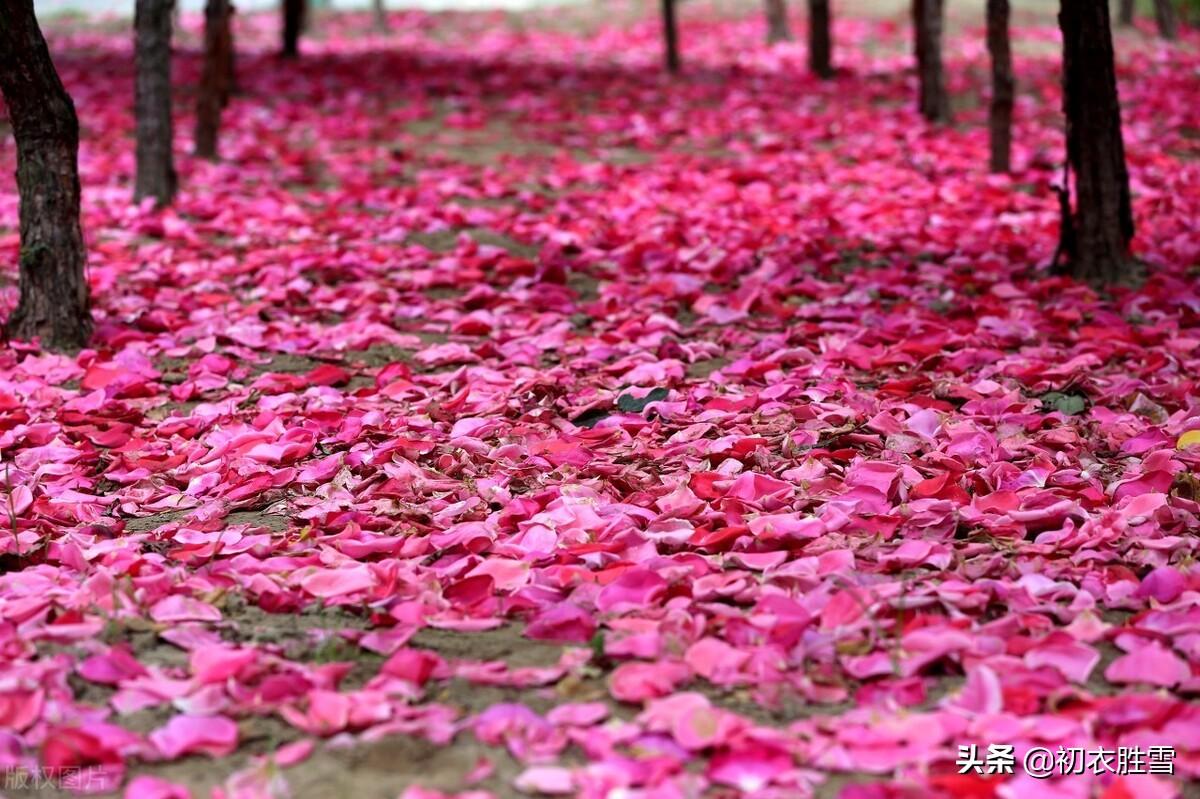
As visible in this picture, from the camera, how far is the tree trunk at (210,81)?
7.45m

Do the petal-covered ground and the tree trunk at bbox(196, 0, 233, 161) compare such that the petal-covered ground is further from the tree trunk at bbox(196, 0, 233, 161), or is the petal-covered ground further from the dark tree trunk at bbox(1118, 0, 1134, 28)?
the dark tree trunk at bbox(1118, 0, 1134, 28)

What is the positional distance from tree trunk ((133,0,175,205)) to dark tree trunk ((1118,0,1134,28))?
1077cm

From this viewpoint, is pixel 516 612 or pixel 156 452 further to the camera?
pixel 156 452

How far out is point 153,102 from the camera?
20.8 feet

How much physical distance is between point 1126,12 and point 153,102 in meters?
10.9

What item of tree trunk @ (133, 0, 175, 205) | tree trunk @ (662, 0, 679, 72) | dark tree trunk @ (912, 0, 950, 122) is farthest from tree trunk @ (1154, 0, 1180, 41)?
tree trunk @ (133, 0, 175, 205)

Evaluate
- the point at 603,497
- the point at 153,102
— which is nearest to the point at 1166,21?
the point at 153,102

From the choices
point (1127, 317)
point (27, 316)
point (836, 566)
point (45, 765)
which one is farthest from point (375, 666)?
point (1127, 317)

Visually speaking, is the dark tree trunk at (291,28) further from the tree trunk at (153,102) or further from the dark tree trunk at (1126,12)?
the dark tree trunk at (1126,12)

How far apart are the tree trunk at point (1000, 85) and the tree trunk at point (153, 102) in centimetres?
395

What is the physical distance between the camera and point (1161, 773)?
6.45 feet

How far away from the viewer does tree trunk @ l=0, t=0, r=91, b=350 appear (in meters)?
4.33

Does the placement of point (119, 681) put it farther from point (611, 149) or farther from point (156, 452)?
point (611, 149)

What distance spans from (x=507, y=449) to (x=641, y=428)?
38 cm
